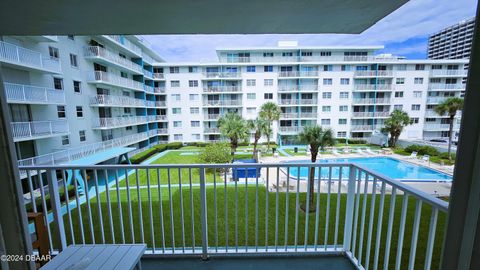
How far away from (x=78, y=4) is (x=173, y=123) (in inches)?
772

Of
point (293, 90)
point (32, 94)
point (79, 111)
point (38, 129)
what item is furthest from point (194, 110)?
point (32, 94)

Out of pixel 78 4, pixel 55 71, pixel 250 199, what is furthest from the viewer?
pixel 55 71

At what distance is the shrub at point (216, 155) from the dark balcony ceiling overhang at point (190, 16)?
963 cm

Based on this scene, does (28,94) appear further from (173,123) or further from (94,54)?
(173,123)

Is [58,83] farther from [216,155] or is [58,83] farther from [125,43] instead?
[216,155]

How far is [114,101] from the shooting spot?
45.5 feet

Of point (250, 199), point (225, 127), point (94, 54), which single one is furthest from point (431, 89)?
point (94, 54)

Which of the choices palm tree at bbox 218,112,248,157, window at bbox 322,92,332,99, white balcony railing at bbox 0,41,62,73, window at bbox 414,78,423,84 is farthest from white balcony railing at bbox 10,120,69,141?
window at bbox 414,78,423,84

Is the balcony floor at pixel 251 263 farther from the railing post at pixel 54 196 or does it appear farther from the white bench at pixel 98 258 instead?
the railing post at pixel 54 196

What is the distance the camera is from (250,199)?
22.6ft

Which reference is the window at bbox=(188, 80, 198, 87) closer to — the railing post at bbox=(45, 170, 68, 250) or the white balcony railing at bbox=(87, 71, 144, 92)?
the white balcony railing at bbox=(87, 71, 144, 92)

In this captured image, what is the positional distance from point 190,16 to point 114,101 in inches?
581

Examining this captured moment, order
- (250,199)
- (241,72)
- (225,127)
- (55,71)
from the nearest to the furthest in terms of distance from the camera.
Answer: (250,199) → (55,71) → (225,127) → (241,72)

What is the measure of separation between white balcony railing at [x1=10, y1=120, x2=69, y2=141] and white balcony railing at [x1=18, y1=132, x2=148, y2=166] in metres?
0.84
